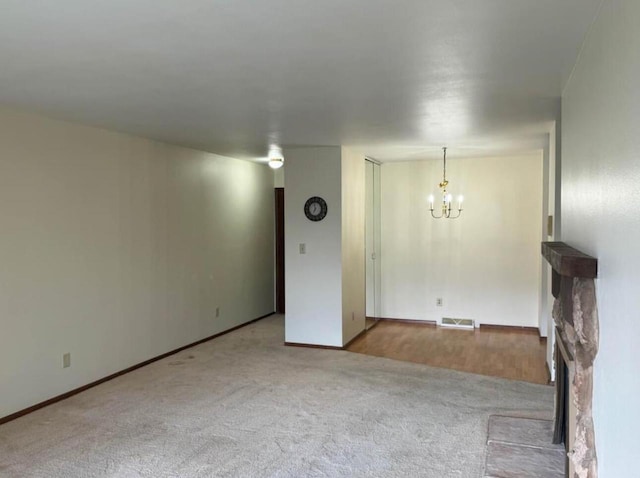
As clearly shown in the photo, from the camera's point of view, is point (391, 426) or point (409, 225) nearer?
point (391, 426)

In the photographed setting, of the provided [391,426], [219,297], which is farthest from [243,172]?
[391,426]

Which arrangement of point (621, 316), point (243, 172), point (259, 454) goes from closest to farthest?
point (621, 316)
point (259, 454)
point (243, 172)

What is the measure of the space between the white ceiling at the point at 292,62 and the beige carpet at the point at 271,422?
87.6 inches

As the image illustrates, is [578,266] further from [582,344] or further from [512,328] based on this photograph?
[512,328]

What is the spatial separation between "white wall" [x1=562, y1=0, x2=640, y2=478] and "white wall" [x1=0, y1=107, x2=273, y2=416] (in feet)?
12.1

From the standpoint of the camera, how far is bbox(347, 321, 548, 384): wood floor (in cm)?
488

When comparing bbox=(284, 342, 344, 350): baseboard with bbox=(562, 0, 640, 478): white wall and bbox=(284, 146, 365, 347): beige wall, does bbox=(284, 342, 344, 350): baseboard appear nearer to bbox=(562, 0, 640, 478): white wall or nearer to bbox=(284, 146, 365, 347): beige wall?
bbox=(284, 146, 365, 347): beige wall

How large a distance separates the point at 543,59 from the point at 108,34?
206 centimetres

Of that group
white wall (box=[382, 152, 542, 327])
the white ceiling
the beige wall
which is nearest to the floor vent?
white wall (box=[382, 152, 542, 327])

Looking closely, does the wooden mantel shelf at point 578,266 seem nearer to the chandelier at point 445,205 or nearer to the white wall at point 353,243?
the white wall at point 353,243

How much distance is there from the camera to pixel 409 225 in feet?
23.2

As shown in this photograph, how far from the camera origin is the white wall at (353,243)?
18.5ft

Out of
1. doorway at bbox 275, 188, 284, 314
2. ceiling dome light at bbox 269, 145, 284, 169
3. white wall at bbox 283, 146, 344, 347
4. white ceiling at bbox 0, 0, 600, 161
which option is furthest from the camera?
doorway at bbox 275, 188, 284, 314

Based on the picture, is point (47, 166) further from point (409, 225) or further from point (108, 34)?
point (409, 225)
